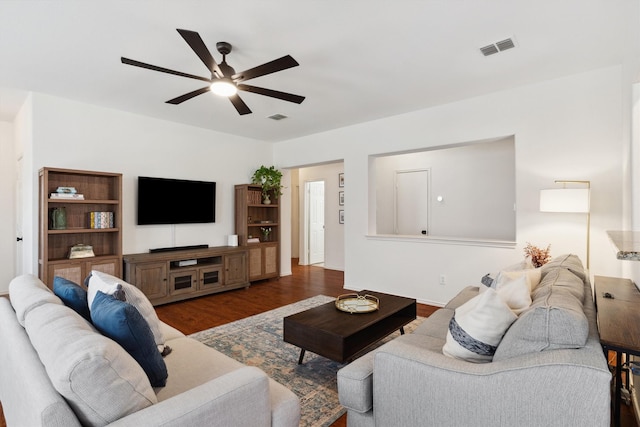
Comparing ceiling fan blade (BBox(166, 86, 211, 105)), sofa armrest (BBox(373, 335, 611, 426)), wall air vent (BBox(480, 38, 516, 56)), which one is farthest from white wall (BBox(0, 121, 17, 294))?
wall air vent (BBox(480, 38, 516, 56))

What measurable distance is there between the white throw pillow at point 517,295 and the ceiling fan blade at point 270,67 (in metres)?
1.97

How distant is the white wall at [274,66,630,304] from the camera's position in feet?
10.7

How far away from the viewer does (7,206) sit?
5.08 metres

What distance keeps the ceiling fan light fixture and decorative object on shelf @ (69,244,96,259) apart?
2.77 m

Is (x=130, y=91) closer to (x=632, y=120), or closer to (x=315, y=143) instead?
(x=315, y=143)

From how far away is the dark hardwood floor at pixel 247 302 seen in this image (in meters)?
3.88

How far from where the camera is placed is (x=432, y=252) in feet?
14.7

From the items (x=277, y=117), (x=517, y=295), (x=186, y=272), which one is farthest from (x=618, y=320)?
(x=186, y=272)

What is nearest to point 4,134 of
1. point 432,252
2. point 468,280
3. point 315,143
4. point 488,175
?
point 315,143

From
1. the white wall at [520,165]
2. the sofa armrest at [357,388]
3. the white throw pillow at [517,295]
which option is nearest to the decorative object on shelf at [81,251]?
the white wall at [520,165]

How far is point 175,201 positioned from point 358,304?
11.3 ft

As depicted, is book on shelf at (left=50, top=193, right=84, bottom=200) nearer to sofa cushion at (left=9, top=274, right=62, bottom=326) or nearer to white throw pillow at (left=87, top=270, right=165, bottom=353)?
sofa cushion at (left=9, top=274, right=62, bottom=326)

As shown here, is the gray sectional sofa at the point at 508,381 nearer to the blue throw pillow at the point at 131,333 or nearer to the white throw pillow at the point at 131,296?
the blue throw pillow at the point at 131,333

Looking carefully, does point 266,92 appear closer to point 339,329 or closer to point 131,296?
point 131,296
